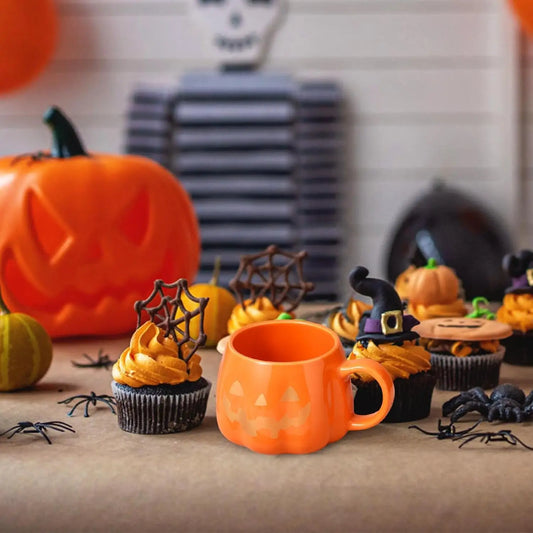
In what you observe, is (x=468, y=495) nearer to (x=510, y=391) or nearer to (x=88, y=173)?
(x=510, y=391)

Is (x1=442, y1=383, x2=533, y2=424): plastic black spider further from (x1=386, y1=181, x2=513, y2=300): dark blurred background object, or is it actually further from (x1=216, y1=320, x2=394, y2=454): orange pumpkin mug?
(x1=386, y1=181, x2=513, y2=300): dark blurred background object

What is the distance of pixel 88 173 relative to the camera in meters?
1.46

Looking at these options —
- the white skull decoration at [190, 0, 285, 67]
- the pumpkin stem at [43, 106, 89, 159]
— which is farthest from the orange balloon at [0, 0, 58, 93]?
the pumpkin stem at [43, 106, 89, 159]

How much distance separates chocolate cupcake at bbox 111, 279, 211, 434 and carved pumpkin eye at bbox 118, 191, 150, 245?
1.97 feet

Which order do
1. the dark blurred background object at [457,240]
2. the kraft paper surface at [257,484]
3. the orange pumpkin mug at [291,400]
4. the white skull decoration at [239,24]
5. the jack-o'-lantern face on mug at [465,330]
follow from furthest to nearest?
the white skull decoration at [239,24]
the dark blurred background object at [457,240]
the jack-o'-lantern face on mug at [465,330]
the orange pumpkin mug at [291,400]
the kraft paper surface at [257,484]

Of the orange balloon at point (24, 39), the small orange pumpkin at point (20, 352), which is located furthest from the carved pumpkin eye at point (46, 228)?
the orange balloon at point (24, 39)

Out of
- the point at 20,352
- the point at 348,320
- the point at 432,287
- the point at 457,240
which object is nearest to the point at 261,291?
the point at 348,320

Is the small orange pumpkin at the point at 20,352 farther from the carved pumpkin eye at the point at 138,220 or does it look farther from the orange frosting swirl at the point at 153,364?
the carved pumpkin eye at the point at 138,220

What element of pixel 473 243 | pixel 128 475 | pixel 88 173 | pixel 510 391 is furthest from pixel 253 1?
pixel 128 475

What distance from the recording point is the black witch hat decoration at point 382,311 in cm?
95

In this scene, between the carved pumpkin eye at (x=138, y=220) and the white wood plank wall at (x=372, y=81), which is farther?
the white wood plank wall at (x=372, y=81)

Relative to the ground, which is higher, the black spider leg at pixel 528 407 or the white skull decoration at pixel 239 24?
the white skull decoration at pixel 239 24

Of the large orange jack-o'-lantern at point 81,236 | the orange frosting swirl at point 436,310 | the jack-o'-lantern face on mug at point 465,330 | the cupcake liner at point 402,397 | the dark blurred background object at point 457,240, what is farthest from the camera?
the dark blurred background object at point 457,240

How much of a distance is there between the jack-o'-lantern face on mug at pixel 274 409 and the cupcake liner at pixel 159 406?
3.6 inches
